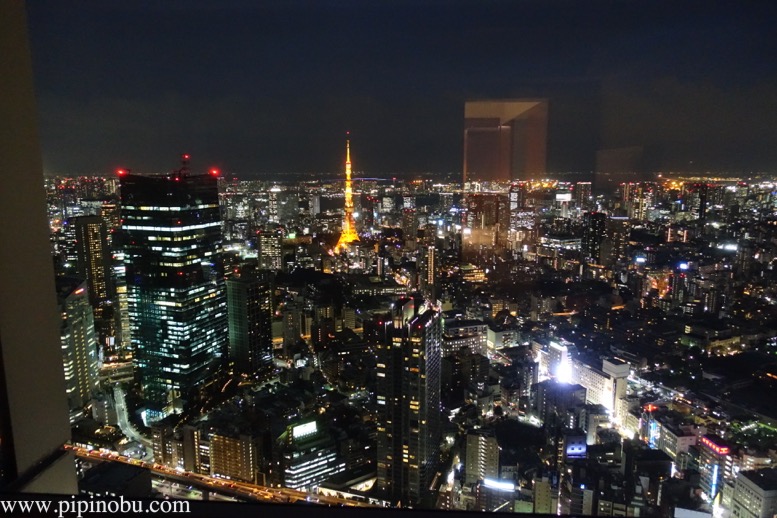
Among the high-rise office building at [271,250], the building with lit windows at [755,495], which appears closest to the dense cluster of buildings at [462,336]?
the building with lit windows at [755,495]

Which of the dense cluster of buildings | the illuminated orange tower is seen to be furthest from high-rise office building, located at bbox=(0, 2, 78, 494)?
the illuminated orange tower

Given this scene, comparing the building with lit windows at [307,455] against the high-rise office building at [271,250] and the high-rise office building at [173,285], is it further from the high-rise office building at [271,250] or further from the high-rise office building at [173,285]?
the high-rise office building at [271,250]

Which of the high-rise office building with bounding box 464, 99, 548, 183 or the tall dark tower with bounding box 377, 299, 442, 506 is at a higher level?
the high-rise office building with bounding box 464, 99, 548, 183

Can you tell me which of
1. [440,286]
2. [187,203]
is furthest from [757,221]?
A: [187,203]

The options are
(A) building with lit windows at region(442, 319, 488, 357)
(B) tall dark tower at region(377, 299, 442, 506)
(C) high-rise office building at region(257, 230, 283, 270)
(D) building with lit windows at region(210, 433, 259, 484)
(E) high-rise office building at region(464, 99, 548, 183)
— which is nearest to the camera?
(E) high-rise office building at region(464, 99, 548, 183)

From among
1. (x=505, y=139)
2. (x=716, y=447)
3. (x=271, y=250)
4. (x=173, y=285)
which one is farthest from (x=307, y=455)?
(x=271, y=250)

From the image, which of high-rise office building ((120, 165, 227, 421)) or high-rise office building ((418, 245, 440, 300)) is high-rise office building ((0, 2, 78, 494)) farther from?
high-rise office building ((418, 245, 440, 300))

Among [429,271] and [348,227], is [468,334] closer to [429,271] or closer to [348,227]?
[429,271]
